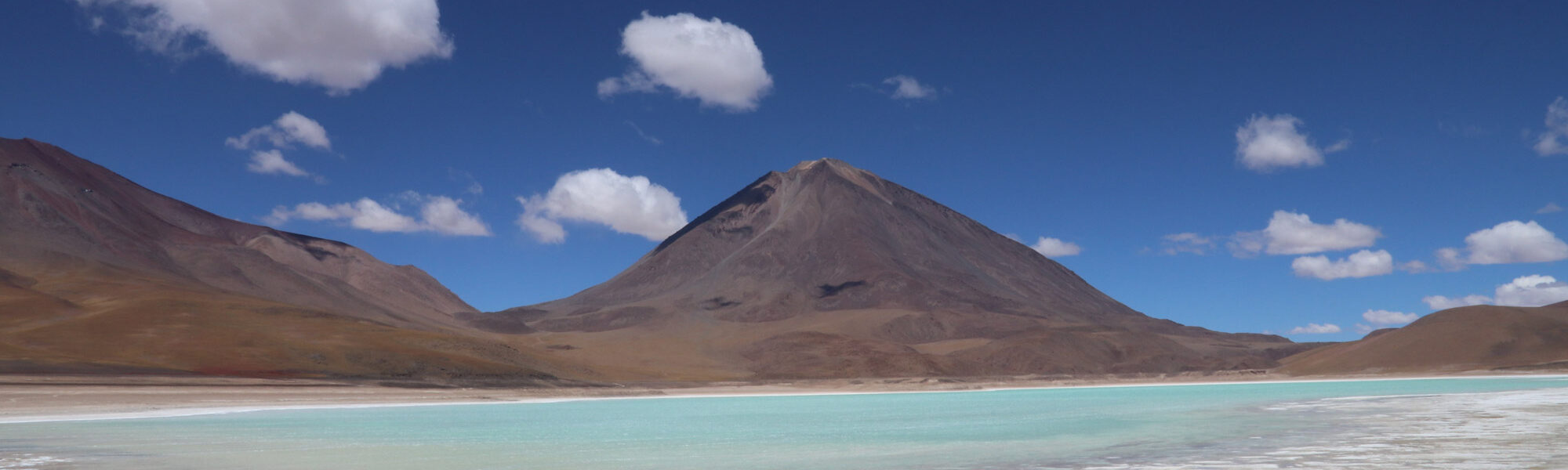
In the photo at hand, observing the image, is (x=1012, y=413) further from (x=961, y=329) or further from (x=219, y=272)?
(x=219, y=272)

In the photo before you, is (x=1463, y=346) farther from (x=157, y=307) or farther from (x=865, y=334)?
(x=157, y=307)

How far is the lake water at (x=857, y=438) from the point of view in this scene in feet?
72.4

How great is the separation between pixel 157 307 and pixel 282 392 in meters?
36.9

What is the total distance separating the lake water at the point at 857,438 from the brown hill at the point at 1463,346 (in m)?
74.9

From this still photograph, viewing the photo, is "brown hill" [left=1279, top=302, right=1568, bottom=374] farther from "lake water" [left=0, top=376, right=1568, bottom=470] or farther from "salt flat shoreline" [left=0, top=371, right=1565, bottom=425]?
"lake water" [left=0, top=376, right=1568, bottom=470]

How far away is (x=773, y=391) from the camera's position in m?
86.2

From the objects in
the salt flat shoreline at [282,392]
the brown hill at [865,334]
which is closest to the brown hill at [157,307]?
the salt flat shoreline at [282,392]

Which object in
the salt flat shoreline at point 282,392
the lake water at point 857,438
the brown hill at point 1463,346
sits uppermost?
the brown hill at point 1463,346

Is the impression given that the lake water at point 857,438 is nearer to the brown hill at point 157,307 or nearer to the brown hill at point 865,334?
the brown hill at point 157,307

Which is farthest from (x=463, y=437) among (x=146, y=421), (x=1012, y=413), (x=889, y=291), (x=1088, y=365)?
(x=889, y=291)

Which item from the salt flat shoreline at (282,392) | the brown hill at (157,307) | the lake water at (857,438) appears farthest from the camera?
the brown hill at (157,307)

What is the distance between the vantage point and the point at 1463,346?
12031 cm

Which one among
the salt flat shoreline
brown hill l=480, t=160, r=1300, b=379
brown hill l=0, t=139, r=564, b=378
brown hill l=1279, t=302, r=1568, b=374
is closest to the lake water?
the salt flat shoreline

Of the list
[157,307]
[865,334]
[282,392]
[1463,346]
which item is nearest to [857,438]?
[282,392]
